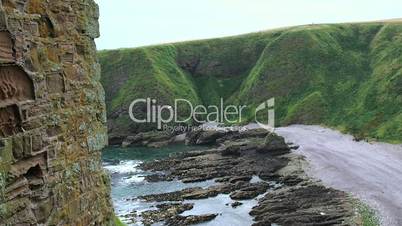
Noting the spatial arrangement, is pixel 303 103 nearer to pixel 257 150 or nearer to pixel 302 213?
pixel 257 150

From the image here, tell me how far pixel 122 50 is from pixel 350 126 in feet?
271

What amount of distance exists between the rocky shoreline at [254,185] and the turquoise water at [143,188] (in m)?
1.11

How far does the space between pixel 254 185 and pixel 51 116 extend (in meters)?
56.8

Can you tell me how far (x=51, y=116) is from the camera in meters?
9.19

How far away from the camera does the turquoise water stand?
53.0 meters

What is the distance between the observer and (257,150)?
8331cm

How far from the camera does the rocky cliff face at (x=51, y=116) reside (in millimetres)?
7805

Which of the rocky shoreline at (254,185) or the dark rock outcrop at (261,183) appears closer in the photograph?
the dark rock outcrop at (261,183)

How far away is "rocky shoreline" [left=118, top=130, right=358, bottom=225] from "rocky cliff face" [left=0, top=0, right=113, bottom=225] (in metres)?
38.5

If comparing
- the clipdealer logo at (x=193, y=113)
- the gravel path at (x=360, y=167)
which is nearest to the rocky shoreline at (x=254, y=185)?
the gravel path at (x=360, y=167)

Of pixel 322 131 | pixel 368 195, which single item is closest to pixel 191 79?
pixel 322 131

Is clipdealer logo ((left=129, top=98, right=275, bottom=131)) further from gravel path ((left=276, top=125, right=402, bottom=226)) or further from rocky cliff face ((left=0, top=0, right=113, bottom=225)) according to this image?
rocky cliff face ((left=0, top=0, right=113, bottom=225))

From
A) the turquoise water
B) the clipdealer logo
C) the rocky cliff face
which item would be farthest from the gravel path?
the rocky cliff face

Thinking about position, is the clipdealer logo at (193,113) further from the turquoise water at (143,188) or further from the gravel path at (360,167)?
the gravel path at (360,167)
